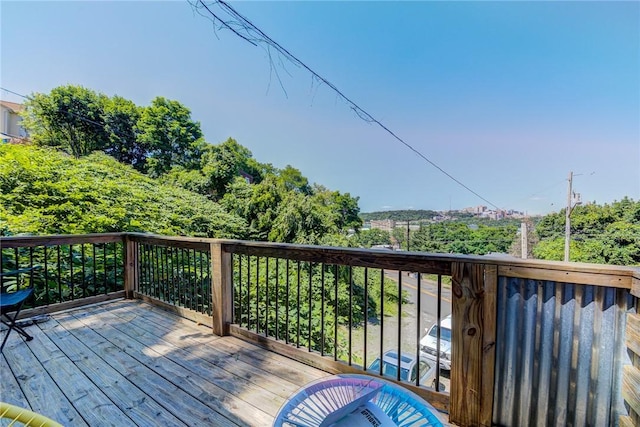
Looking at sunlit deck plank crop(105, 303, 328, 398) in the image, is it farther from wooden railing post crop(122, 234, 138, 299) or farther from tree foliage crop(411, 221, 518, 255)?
tree foliage crop(411, 221, 518, 255)

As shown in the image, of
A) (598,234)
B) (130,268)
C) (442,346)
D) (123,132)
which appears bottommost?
(442,346)

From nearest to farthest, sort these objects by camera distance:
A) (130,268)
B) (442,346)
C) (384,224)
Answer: (130,268), (442,346), (384,224)

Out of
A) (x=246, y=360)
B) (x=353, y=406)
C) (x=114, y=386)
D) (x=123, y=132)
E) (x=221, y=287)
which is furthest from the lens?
(x=123, y=132)

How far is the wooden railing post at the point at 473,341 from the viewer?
1.33m

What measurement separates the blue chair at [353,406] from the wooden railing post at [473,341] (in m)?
0.70

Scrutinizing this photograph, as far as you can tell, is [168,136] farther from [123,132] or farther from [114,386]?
[114,386]

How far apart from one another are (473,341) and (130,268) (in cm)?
397

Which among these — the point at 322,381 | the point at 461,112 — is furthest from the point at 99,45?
the point at 461,112

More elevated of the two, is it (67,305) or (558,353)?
(558,353)

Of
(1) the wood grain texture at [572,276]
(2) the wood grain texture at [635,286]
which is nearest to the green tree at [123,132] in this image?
(1) the wood grain texture at [572,276]

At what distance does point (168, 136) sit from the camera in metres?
18.7

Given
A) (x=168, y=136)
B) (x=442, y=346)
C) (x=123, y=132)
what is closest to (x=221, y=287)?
(x=442, y=346)

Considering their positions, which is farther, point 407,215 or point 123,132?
point 407,215

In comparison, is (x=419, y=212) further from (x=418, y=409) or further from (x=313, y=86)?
(x=418, y=409)
